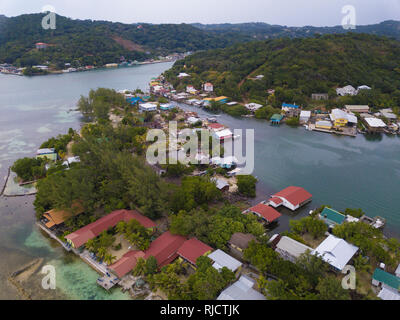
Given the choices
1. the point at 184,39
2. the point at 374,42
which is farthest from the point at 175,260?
the point at 184,39

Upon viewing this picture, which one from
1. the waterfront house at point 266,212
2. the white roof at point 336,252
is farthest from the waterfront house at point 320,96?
the white roof at point 336,252

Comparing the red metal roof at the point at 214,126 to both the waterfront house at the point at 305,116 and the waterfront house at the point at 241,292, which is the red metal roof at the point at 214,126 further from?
the waterfront house at the point at 241,292

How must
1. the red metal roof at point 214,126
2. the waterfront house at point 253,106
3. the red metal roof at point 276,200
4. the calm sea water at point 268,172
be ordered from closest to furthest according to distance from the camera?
the calm sea water at point 268,172, the red metal roof at point 276,200, the red metal roof at point 214,126, the waterfront house at point 253,106

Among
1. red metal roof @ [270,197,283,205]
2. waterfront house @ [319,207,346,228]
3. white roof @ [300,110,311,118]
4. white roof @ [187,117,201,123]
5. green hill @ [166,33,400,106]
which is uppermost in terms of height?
green hill @ [166,33,400,106]

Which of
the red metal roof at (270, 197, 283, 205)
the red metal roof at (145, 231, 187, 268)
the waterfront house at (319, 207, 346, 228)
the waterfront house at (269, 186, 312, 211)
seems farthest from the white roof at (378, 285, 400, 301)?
the red metal roof at (145, 231, 187, 268)

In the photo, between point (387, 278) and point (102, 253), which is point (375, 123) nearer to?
Result: point (387, 278)

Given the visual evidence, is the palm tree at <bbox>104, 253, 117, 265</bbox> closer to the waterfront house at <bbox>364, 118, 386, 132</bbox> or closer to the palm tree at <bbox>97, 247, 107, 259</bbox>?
the palm tree at <bbox>97, 247, 107, 259</bbox>
